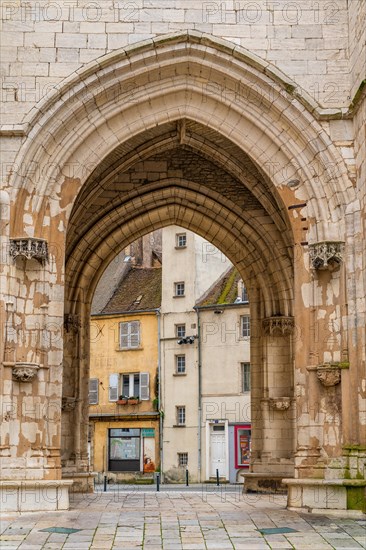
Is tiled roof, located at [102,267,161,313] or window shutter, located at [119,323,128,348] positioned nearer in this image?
window shutter, located at [119,323,128,348]

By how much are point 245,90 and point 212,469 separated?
17965 millimetres

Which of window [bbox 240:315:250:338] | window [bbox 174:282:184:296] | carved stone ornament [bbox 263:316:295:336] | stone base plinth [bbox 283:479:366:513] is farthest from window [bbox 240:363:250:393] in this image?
stone base plinth [bbox 283:479:366:513]

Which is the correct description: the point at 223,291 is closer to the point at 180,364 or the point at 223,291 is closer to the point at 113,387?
the point at 180,364

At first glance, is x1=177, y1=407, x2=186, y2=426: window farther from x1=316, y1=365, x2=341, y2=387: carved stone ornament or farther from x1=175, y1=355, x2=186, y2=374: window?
x1=316, y1=365, x2=341, y2=387: carved stone ornament

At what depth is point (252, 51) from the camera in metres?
12.5

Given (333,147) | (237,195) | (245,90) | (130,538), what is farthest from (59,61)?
(130,538)

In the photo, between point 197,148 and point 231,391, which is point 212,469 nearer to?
point 231,391

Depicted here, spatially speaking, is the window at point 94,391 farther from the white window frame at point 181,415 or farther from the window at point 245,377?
the window at point 245,377

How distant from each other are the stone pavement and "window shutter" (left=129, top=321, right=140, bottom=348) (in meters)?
18.0

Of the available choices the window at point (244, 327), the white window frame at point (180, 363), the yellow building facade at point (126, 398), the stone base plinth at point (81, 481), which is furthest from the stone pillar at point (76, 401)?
the yellow building facade at point (126, 398)

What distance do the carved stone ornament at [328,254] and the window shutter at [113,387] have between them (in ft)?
64.2

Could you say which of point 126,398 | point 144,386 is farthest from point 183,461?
point 126,398

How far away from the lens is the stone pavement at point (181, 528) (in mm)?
8500

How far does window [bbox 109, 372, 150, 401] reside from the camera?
99.2ft
